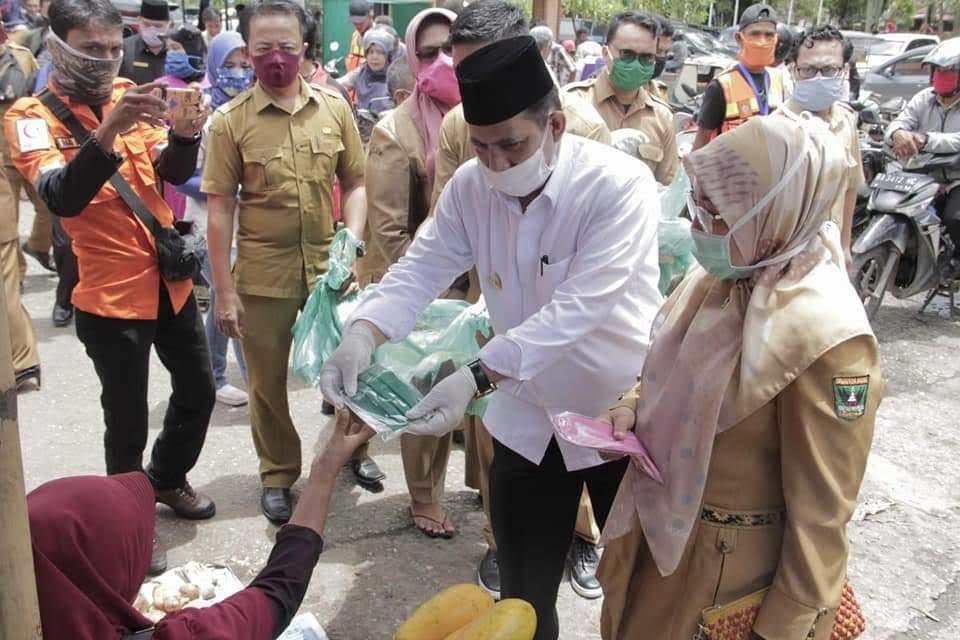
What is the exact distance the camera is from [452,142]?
11.0ft

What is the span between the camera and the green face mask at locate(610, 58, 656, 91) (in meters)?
4.35

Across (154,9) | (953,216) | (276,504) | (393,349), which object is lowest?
(276,504)

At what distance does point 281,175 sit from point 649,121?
76.6 inches

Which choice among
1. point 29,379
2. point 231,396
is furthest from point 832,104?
point 29,379

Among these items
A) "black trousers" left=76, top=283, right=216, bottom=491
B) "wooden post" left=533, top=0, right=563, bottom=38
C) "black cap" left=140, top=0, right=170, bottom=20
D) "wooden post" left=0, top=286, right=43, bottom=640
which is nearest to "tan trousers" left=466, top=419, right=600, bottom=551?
"black trousers" left=76, top=283, right=216, bottom=491

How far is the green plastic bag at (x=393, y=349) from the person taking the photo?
6.97 ft

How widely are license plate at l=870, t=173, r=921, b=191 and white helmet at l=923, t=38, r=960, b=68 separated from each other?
2.62 ft

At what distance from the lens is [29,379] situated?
193 inches

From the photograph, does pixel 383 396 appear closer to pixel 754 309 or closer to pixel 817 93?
pixel 754 309

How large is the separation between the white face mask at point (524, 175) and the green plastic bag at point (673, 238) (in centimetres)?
111

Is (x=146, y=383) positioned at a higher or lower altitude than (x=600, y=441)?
lower

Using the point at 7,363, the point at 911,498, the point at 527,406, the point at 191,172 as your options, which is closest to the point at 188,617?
the point at 7,363

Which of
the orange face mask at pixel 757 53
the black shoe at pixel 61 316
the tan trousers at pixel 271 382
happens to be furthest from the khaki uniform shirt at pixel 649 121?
the black shoe at pixel 61 316

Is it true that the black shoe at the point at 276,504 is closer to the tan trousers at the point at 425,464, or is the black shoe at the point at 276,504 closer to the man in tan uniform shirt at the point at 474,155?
the tan trousers at the point at 425,464
